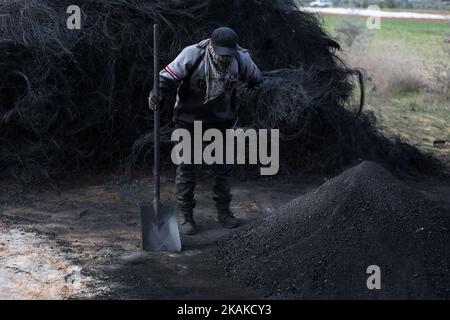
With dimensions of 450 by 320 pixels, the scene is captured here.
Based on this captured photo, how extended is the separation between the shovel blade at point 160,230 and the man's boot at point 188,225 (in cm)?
35

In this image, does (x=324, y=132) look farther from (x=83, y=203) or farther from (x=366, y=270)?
(x=366, y=270)

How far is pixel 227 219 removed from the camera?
6539mm

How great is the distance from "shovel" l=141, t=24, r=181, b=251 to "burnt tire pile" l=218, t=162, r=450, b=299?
42 cm

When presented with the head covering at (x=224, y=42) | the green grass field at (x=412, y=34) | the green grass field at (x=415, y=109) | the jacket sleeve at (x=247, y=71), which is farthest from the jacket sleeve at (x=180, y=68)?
the green grass field at (x=412, y=34)

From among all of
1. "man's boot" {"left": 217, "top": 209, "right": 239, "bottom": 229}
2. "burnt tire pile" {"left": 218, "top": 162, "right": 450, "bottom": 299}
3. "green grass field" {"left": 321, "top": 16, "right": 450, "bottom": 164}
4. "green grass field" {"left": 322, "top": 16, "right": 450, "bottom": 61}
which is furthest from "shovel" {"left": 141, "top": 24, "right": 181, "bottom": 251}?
"green grass field" {"left": 322, "top": 16, "right": 450, "bottom": 61}

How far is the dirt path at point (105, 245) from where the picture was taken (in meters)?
5.01

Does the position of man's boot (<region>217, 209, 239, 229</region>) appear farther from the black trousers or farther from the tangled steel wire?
the tangled steel wire

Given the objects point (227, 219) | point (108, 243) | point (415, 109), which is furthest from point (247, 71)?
point (415, 109)

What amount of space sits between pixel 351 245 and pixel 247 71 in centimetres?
197

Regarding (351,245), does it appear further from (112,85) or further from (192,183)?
(112,85)

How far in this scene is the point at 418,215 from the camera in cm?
520

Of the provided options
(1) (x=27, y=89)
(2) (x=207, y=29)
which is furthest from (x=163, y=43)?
(1) (x=27, y=89)

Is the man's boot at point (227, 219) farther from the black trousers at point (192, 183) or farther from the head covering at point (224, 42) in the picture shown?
the head covering at point (224, 42)

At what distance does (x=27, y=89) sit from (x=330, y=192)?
3856mm
